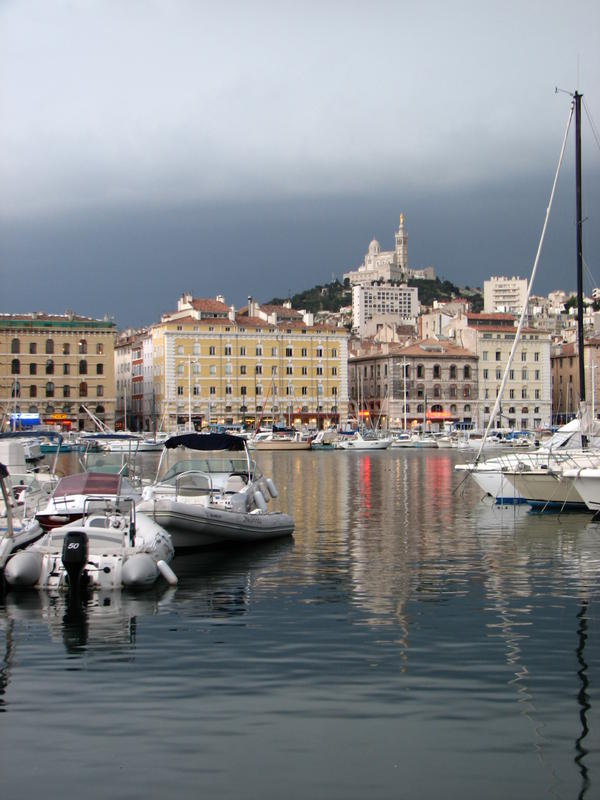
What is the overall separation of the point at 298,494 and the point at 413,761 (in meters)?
31.9

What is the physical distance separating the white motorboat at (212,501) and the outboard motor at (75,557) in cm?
438

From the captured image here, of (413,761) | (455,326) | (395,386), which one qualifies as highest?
(455,326)

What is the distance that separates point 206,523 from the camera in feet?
75.2

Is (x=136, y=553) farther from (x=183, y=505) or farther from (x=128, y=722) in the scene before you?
(x=128, y=722)

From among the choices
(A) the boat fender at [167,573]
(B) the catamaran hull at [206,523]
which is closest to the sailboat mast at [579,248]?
(B) the catamaran hull at [206,523]

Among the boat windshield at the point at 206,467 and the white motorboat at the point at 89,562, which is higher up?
the boat windshield at the point at 206,467

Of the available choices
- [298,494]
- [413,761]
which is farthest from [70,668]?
[298,494]

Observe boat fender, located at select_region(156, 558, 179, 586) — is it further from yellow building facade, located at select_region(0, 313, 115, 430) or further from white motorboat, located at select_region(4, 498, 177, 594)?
yellow building facade, located at select_region(0, 313, 115, 430)

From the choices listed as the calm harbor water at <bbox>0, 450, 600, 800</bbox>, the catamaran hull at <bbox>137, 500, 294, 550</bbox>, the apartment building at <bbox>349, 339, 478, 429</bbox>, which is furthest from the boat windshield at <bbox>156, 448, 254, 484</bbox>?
the apartment building at <bbox>349, 339, 478, 429</bbox>

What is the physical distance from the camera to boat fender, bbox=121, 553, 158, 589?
1758cm

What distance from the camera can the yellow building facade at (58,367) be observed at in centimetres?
11281

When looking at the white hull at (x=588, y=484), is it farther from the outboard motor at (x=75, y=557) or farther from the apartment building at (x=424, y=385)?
the apartment building at (x=424, y=385)

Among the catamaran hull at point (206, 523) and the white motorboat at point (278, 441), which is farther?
the white motorboat at point (278, 441)

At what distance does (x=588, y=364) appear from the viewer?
134 m
